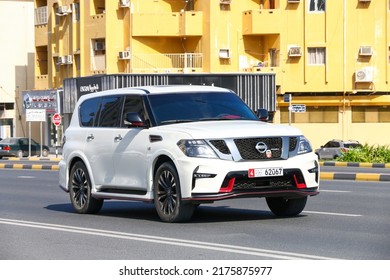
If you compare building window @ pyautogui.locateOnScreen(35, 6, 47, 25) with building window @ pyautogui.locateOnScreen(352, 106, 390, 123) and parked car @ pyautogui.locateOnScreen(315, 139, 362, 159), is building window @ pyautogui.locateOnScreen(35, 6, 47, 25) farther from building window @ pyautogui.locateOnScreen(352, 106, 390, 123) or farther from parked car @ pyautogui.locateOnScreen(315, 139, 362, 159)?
parked car @ pyautogui.locateOnScreen(315, 139, 362, 159)

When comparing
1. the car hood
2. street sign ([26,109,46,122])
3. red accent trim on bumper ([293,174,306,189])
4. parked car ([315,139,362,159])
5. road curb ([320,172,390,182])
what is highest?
the car hood

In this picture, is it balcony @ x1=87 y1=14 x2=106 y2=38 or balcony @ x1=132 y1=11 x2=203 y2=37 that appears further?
balcony @ x1=87 y1=14 x2=106 y2=38

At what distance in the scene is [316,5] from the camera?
62969mm

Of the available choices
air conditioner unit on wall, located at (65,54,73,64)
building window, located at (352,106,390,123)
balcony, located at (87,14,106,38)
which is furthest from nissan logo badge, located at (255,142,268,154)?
air conditioner unit on wall, located at (65,54,73,64)

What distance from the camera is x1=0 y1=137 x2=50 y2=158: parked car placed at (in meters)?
66.9

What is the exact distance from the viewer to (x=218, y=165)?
1444 centimetres

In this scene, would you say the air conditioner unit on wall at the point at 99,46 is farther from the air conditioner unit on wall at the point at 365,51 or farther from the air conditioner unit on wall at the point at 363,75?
the air conditioner unit on wall at the point at 365,51

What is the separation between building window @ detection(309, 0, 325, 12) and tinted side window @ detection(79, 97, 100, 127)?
4576 cm

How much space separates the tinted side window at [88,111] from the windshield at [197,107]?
1.62 meters

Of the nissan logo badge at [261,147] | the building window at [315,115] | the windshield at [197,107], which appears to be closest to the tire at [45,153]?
the building window at [315,115]

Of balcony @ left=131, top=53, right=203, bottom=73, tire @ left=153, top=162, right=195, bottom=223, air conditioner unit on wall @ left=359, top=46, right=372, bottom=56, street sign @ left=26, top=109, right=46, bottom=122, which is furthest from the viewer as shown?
balcony @ left=131, top=53, right=203, bottom=73

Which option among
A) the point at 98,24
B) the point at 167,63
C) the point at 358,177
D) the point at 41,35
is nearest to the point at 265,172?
A: the point at 358,177

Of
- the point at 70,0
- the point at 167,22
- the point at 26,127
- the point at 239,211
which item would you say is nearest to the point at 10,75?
the point at 26,127

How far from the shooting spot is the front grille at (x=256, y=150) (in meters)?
14.6
